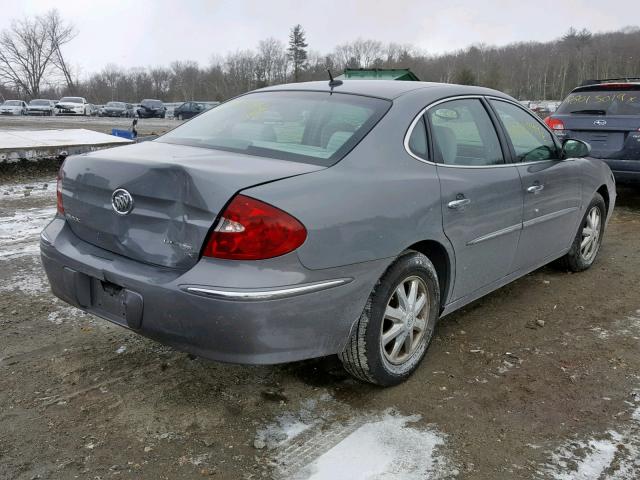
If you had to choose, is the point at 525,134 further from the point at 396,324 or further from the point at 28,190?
the point at 28,190

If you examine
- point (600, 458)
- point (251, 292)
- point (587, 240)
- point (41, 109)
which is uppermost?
point (41, 109)

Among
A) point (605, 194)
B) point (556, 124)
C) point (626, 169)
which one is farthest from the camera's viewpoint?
point (556, 124)

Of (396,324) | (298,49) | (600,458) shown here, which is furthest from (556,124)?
(298,49)

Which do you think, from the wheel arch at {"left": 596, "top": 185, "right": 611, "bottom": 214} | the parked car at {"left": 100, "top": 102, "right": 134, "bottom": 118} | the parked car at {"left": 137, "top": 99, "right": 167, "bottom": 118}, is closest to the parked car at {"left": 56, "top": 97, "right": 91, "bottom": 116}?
the parked car at {"left": 100, "top": 102, "right": 134, "bottom": 118}

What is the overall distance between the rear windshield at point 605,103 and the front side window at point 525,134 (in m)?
3.67

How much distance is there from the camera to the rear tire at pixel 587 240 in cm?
481

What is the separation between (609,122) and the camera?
7.11m

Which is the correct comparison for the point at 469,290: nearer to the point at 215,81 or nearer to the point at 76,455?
the point at 76,455

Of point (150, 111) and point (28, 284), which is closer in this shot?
point (28, 284)

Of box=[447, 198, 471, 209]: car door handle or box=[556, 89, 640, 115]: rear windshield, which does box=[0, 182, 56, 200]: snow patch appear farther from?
box=[556, 89, 640, 115]: rear windshield

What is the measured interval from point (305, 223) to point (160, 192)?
631 mm

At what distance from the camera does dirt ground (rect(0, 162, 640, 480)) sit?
2369 millimetres

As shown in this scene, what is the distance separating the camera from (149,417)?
8.73ft

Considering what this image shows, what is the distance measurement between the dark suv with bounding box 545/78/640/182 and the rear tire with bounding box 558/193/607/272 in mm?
2263
